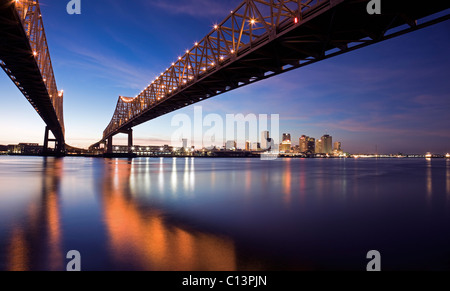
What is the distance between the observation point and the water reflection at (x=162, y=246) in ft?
16.0

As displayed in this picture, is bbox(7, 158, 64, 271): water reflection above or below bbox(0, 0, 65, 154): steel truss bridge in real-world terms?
below

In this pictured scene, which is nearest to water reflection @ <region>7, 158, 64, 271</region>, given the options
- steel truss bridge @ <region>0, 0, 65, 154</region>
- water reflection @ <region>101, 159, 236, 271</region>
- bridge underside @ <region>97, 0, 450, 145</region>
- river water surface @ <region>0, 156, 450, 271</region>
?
river water surface @ <region>0, 156, 450, 271</region>

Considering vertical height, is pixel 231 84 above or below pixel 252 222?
above

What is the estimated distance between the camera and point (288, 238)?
6.84m

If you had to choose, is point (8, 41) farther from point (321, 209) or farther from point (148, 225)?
point (321, 209)

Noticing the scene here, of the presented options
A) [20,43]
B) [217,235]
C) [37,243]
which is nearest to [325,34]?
[217,235]

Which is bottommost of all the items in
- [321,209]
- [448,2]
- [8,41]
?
[321,209]

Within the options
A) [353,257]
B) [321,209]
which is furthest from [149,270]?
[321,209]

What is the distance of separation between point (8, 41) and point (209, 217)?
18.5 m

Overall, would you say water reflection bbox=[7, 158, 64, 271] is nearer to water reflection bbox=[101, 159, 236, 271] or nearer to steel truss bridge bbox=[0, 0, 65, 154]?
water reflection bbox=[101, 159, 236, 271]

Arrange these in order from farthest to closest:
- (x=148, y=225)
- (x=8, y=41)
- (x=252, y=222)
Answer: (x=8, y=41) < (x=252, y=222) < (x=148, y=225)

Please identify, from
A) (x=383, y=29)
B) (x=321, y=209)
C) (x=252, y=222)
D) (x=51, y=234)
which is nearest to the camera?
(x=51, y=234)

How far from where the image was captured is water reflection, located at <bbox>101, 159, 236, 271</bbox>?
4867mm

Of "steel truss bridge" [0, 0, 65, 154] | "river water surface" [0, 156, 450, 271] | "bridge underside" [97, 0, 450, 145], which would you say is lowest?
"river water surface" [0, 156, 450, 271]
